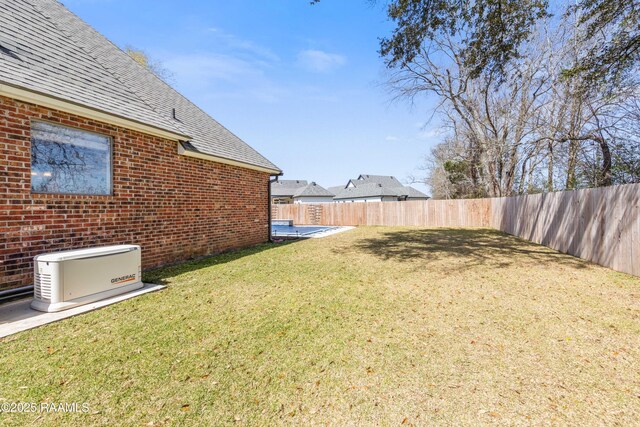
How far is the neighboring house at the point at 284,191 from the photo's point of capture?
1778 inches

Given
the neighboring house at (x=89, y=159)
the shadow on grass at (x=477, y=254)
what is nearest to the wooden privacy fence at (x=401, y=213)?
the shadow on grass at (x=477, y=254)

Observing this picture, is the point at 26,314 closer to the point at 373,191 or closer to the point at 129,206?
the point at 129,206

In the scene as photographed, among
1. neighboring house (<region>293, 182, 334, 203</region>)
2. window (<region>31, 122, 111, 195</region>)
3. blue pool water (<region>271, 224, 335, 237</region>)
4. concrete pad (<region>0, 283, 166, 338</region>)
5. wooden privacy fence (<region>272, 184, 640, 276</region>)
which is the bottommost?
concrete pad (<region>0, 283, 166, 338</region>)

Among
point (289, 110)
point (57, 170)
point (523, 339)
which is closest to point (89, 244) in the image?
point (57, 170)

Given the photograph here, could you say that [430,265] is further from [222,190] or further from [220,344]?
[222,190]

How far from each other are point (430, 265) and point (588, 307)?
3.09 meters

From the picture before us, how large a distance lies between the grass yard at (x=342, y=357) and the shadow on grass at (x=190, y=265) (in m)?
0.60

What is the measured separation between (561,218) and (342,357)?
9.32m

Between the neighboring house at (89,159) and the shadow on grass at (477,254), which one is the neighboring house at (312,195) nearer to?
the shadow on grass at (477,254)

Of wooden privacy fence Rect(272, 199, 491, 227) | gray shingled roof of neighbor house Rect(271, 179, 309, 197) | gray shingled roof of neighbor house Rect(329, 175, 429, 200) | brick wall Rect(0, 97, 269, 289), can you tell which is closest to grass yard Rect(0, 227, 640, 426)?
brick wall Rect(0, 97, 269, 289)

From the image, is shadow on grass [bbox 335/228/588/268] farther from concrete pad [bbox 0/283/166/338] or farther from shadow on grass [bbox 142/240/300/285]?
concrete pad [bbox 0/283/166/338]

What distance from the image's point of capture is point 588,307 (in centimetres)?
397

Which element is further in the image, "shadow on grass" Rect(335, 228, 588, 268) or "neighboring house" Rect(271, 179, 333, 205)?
"neighboring house" Rect(271, 179, 333, 205)

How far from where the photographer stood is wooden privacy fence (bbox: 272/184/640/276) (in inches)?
227
